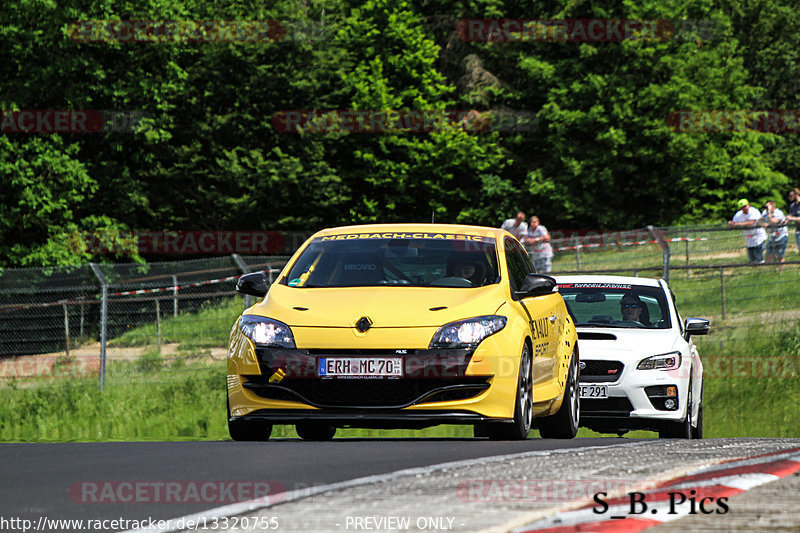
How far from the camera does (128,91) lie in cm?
5006

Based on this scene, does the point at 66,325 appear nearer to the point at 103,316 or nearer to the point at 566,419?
the point at 103,316

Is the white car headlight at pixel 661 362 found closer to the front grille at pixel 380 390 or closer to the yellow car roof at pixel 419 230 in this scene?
the yellow car roof at pixel 419 230

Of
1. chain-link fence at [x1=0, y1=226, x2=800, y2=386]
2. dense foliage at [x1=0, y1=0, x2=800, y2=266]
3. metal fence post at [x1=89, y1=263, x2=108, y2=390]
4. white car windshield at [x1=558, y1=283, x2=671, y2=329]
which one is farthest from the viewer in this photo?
dense foliage at [x1=0, y1=0, x2=800, y2=266]

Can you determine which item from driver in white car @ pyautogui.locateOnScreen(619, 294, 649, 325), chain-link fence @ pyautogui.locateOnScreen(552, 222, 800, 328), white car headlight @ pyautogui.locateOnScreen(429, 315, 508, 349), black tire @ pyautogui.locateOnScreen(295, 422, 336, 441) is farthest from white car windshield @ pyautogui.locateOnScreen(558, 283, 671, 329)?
chain-link fence @ pyautogui.locateOnScreen(552, 222, 800, 328)

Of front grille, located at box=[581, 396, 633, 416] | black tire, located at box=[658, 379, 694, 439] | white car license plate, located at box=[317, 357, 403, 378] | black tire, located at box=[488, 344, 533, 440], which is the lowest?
black tire, located at box=[658, 379, 694, 439]

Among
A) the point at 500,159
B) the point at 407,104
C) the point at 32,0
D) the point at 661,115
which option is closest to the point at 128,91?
the point at 32,0

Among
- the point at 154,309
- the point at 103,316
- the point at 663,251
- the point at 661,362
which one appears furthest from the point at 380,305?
the point at 663,251

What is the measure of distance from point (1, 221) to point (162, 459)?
38.7 metres

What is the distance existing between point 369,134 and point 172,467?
50148mm

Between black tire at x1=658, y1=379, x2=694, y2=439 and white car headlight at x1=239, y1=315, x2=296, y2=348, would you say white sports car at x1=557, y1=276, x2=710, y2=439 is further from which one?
white car headlight at x1=239, y1=315, x2=296, y2=348

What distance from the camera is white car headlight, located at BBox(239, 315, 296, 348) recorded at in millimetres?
10445

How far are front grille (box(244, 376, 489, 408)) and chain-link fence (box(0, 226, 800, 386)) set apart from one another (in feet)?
36.0

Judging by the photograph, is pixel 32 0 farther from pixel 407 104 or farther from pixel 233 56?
pixel 407 104

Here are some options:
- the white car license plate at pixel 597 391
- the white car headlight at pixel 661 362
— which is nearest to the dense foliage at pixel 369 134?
the white car license plate at pixel 597 391
